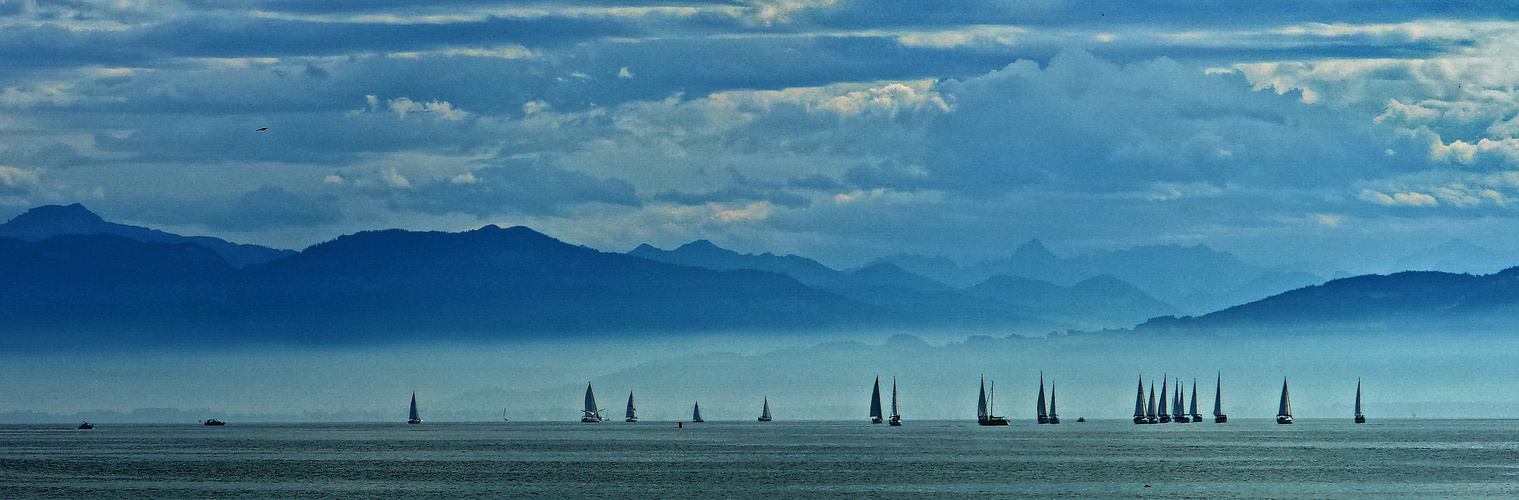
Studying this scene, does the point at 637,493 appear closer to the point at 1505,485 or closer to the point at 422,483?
the point at 422,483

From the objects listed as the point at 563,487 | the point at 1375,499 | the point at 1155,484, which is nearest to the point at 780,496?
the point at 563,487

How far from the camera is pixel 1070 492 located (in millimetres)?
171250

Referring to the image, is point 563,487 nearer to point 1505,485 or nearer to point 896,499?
point 896,499

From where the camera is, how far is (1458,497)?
538 ft

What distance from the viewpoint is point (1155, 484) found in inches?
7269

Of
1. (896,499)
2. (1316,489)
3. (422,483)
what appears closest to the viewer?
(896,499)

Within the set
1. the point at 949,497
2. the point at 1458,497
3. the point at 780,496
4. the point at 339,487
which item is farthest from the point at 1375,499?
the point at 339,487

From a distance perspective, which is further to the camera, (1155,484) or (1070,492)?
(1155,484)

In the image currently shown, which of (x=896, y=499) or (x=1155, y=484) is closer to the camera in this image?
(x=896, y=499)

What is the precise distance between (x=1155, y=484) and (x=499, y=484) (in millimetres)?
66667

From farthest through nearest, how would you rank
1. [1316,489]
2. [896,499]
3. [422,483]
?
[422,483]
[1316,489]
[896,499]

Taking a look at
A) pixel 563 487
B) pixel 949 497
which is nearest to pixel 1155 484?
pixel 949 497

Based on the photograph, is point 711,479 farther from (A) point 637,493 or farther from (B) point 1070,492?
(B) point 1070,492

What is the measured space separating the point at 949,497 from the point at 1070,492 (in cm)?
1367
